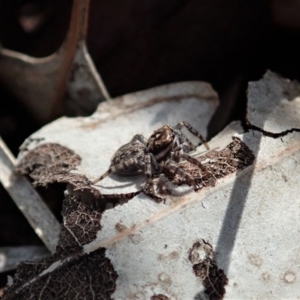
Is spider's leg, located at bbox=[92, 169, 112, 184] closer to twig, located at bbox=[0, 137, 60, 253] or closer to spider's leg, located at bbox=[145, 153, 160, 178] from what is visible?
spider's leg, located at bbox=[145, 153, 160, 178]

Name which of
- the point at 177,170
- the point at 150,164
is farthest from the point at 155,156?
the point at 177,170

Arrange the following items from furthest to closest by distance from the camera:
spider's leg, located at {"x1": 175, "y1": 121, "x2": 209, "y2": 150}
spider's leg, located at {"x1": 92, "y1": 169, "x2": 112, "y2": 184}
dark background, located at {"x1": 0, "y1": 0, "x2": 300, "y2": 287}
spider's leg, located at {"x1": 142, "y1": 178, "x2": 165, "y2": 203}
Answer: dark background, located at {"x1": 0, "y1": 0, "x2": 300, "y2": 287}
spider's leg, located at {"x1": 175, "y1": 121, "x2": 209, "y2": 150}
spider's leg, located at {"x1": 92, "y1": 169, "x2": 112, "y2": 184}
spider's leg, located at {"x1": 142, "y1": 178, "x2": 165, "y2": 203}

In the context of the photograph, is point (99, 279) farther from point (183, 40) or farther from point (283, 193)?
point (183, 40)

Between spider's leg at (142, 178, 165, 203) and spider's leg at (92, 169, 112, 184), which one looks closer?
spider's leg at (142, 178, 165, 203)

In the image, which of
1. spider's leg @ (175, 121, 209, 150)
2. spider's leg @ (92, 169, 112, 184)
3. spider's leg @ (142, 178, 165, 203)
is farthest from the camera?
spider's leg @ (175, 121, 209, 150)

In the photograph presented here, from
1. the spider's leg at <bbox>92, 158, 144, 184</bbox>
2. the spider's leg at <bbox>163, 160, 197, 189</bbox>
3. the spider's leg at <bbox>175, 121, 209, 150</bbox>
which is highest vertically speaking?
the spider's leg at <bbox>92, 158, 144, 184</bbox>

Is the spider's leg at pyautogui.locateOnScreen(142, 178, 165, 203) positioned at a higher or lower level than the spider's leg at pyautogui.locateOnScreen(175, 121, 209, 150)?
higher

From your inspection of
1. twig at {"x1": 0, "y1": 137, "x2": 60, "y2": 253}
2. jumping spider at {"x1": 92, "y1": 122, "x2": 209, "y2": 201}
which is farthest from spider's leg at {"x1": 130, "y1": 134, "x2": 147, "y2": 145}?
twig at {"x1": 0, "y1": 137, "x2": 60, "y2": 253}

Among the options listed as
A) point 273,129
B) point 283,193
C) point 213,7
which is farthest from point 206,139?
point 213,7
